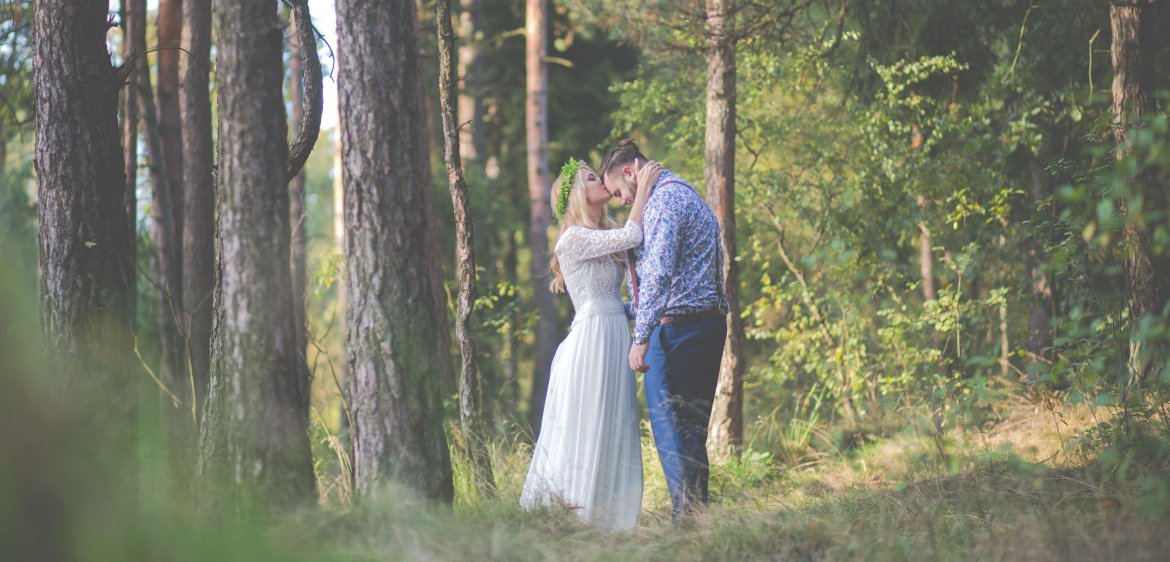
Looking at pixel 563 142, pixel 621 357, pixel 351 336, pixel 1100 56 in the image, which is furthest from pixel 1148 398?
pixel 563 142

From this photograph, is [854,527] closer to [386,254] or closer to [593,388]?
[593,388]

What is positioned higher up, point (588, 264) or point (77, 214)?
point (77, 214)

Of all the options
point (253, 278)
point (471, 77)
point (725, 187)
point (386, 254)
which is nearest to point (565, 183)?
point (386, 254)

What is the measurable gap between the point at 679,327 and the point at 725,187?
315 centimetres

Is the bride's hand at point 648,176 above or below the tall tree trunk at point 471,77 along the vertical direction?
below

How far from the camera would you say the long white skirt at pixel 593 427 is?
5.48 metres

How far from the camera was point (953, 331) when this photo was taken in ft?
29.8

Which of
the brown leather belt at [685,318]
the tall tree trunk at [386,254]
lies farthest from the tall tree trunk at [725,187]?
the tall tree trunk at [386,254]

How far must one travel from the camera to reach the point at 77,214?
6.25 m

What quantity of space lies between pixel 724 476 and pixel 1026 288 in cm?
545

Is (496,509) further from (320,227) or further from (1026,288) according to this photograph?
(320,227)

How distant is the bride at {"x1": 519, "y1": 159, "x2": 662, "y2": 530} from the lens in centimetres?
550

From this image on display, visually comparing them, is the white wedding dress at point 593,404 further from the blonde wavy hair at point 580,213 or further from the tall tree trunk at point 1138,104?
the tall tree trunk at point 1138,104

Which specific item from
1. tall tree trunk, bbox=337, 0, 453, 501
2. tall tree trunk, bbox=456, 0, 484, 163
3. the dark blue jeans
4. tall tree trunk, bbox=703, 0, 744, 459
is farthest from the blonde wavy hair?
tall tree trunk, bbox=456, 0, 484, 163
